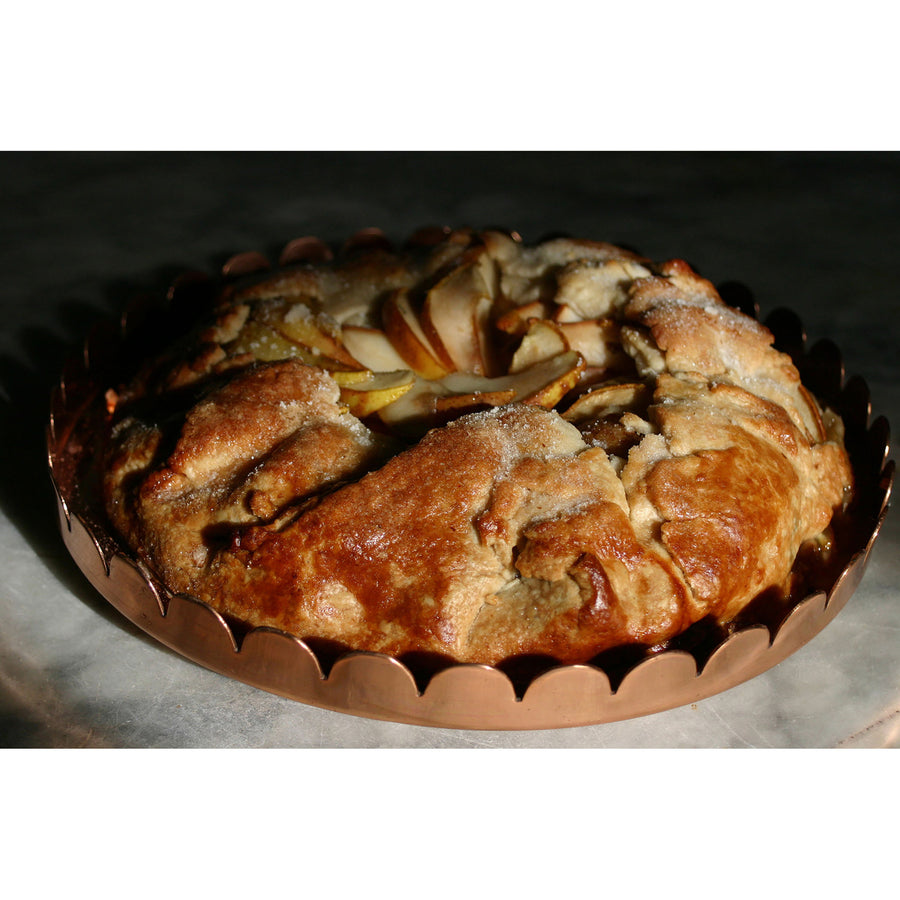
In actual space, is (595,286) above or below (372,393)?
above

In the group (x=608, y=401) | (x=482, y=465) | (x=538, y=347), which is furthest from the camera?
(x=538, y=347)

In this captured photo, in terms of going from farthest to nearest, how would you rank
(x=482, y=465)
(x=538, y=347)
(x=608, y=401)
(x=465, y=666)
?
(x=538, y=347), (x=608, y=401), (x=482, y=465), (x=465, y=666)

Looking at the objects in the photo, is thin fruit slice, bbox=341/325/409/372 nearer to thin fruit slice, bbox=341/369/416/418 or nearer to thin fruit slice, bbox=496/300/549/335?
thin fruit slice, bbox=341/369/416/418

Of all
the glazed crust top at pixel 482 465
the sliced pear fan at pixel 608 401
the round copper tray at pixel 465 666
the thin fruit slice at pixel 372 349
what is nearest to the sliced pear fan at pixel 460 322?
the glazed crust top at pixel 482 465

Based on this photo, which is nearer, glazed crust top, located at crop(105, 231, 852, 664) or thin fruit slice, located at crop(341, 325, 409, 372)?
glazed crust top, located at crop(105, 231, 852, 664)

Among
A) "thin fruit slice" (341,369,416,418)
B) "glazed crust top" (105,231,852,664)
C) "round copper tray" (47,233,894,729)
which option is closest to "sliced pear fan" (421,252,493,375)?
"glazed crust top" (105,231,852,664)

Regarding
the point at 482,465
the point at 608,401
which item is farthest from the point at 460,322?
the point at 482,465

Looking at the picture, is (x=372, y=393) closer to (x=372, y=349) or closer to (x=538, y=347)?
(x=372, y=349)

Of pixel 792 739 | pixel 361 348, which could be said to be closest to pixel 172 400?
pixel 361 348

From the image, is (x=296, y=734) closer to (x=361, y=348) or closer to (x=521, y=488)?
(x=521, y=488)
